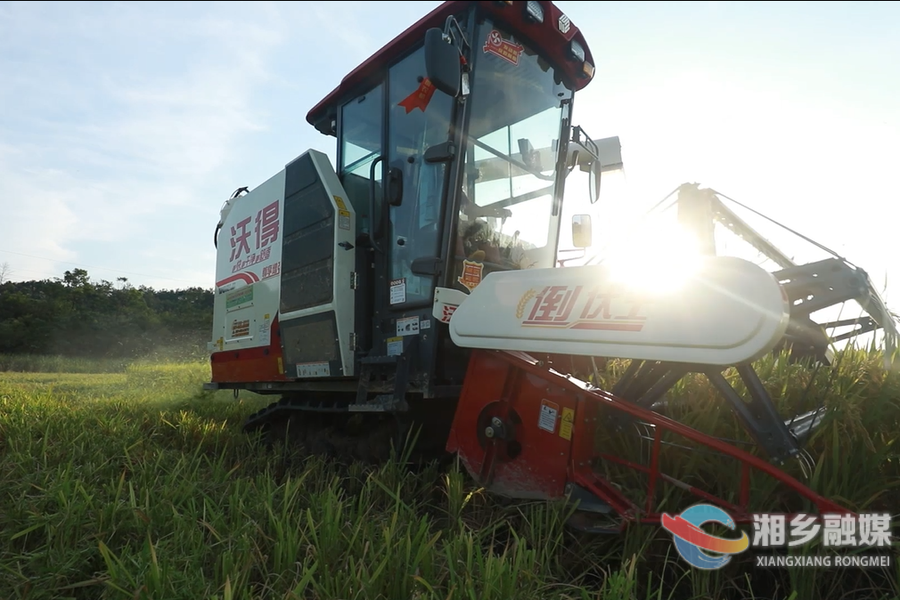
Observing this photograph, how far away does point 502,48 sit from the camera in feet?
10.7

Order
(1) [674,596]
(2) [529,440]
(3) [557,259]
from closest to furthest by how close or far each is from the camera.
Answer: (1) [674,596] → (2) [529,440] → (3) [557,259]

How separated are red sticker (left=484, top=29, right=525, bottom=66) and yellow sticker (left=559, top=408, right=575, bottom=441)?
2.08 meters

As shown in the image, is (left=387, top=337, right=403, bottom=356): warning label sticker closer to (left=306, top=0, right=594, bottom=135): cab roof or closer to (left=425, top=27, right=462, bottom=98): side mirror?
(left=425, top=27, right=462, bottom=98): side mirror

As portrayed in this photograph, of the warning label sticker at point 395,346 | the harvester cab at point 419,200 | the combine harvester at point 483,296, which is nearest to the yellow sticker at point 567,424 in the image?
the combine harvester at point 483,296

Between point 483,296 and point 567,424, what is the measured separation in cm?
70

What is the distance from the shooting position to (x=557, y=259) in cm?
400

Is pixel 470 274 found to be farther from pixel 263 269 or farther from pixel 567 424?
pixel 263 269

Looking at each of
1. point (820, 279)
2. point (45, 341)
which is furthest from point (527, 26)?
point (45, 341)

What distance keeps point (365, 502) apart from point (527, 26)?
9.04ft

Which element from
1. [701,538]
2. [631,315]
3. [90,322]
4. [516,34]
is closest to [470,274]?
[631,315]

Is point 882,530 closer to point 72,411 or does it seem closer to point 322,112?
point 322,112

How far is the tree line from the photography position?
18.7 meters
